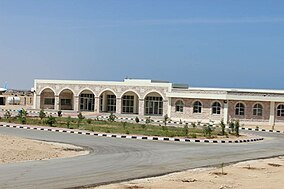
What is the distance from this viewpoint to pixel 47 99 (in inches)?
2443

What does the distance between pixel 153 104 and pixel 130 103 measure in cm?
344

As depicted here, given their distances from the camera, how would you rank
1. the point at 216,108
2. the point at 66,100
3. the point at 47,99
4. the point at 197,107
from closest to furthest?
the point at 216,108 < the point at 197,107 < the point at 66,100 < the point at 47,99

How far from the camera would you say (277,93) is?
47844 mm

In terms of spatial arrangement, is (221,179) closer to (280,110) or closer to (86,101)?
(280,110)

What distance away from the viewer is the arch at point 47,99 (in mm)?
61219

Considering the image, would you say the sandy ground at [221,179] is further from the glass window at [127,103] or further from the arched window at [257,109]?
the glass window at [127,103]

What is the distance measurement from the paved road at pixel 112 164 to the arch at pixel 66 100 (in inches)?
1419

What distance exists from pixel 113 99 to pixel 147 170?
44.1m

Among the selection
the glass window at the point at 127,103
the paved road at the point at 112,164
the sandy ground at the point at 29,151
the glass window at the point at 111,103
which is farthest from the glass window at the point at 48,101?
the sandy ground at the point at 29,151

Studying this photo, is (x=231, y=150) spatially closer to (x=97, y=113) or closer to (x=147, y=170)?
(x=147, y=170)

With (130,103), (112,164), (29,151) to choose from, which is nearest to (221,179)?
(112,164)

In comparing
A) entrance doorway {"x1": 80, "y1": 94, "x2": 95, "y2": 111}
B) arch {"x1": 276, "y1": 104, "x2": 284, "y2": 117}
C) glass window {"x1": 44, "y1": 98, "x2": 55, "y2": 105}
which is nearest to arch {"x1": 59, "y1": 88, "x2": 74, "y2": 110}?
glass window {"x1": 44, "y1": 98, "x2": 55, "y2": 105}

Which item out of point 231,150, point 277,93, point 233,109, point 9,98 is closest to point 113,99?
point 233,109

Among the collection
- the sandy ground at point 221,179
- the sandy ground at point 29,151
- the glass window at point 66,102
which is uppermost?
the glass window at point 66,102
